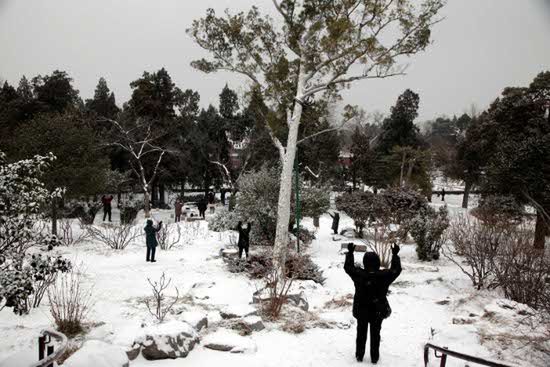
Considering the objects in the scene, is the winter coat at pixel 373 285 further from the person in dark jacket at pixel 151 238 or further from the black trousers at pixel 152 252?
the black trousers at pixel 152 252

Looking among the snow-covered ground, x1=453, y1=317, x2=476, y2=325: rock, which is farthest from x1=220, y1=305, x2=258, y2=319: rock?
x1=453, y1=317, x2=476, y2=325: rock

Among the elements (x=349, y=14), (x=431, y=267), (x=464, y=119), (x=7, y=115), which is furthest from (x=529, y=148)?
(x=464, y=119)

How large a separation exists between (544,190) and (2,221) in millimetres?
15143

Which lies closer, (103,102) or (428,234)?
(428,234)

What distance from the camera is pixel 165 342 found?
18.9ft

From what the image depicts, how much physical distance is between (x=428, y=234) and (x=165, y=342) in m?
12.1

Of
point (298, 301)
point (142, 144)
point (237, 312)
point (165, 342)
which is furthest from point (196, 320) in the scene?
point (142, 144)

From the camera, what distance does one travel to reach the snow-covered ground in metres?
6.12

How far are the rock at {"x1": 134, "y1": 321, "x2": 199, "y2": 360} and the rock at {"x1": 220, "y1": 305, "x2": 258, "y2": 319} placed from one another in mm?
1507

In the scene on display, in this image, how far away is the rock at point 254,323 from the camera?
7.04 metres

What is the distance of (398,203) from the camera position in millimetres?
18234

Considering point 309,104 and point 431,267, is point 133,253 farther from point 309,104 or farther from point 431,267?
point 431,267

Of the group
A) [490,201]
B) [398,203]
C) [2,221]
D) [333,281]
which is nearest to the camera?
[2,221]

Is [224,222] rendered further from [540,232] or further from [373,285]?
[373,285]
